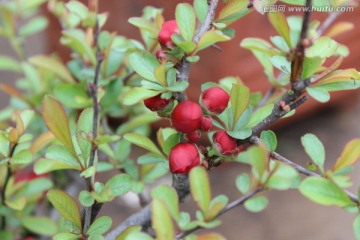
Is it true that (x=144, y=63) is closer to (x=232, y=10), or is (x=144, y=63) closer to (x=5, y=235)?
(x=232, y=10)

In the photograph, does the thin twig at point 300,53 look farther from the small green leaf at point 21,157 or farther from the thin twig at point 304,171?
the small green leaf at point 21,157

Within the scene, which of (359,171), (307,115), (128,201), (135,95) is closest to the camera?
(135,95)

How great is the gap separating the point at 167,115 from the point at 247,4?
136mm

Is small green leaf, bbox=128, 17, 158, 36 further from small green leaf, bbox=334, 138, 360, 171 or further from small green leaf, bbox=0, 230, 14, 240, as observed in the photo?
small green leaf, bbox=0, 230, 14, 240

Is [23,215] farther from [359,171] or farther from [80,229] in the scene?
[359,171]

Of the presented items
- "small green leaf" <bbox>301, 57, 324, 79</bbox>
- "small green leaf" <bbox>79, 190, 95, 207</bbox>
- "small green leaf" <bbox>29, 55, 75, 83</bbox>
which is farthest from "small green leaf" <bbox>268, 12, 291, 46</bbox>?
"small green leaf" <bbox>29, 55, 75, 83</bbox>

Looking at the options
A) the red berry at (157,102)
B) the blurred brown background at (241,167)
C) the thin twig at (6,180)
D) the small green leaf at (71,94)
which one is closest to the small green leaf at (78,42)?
the small green leaf at (71,94)

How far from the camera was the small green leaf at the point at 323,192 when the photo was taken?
1.39ft

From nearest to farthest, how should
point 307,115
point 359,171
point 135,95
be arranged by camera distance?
point 135,95
point 359,171
point 307,115

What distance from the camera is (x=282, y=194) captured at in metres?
1.87

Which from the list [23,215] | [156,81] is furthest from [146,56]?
[23,215]

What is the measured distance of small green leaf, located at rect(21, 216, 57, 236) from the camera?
0.84m

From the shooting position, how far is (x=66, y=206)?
21.0 inches

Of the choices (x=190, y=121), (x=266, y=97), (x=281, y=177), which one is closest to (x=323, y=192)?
(x=281, y=177)
